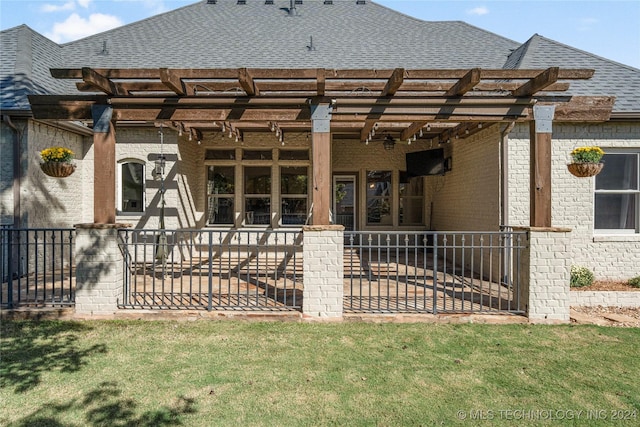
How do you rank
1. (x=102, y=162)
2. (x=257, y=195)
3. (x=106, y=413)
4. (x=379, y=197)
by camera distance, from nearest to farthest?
1. (x=106, y=413)
2. (x=102, y=162)
3. (x=257, y=195)
4. (x=379, y=197)

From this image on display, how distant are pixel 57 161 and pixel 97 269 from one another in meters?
1.82

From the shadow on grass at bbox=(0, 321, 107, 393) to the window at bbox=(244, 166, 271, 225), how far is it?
5.76 m

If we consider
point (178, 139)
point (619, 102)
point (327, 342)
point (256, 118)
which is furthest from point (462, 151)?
point (178, 139)

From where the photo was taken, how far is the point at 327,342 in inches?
169

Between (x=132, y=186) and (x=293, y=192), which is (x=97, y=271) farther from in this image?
(x=293, y=192)

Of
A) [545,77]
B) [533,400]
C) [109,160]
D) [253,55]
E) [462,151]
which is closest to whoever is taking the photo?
[533,400]

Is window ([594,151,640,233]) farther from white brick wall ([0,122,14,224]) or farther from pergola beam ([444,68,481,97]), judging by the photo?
white brick wall ([0,122,14,224])

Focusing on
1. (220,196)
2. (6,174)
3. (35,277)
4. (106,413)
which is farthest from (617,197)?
(6,174)

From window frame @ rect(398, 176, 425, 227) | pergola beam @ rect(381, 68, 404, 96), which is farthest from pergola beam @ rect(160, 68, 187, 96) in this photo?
window frame @ rect(398, 176, 425, 227)

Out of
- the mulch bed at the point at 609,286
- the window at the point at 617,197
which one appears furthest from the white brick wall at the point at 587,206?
the window at the point at 617,197

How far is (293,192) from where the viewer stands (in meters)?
10.4

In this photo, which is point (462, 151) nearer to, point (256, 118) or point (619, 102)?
point (619, 102)

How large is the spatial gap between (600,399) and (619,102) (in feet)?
22.4

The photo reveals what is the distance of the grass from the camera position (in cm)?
287
